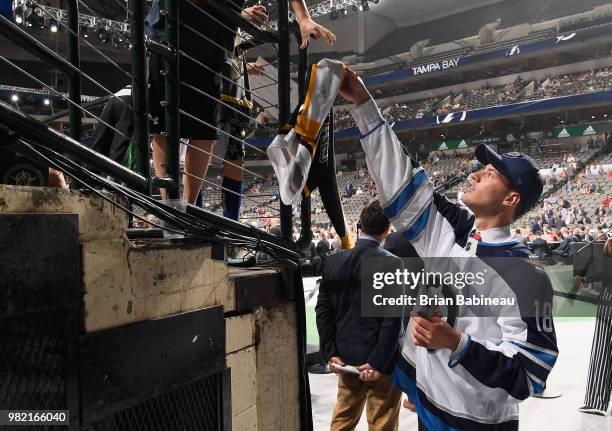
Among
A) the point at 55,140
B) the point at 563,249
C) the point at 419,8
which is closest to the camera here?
the point at 55,140

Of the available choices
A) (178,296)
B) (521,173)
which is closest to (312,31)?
(521,173)

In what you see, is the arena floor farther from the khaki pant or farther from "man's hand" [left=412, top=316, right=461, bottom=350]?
"man's hand" [left=412, top=316, right=461, bottom=350]

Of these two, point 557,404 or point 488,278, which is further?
point 557,404

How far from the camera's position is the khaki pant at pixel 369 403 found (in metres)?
2.40

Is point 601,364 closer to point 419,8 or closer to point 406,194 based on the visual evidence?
point 406,194

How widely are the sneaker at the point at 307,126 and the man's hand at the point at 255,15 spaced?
2.67 ft

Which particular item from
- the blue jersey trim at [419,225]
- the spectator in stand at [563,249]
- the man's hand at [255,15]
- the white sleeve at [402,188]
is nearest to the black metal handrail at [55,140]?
the white sleeve at [402,188]

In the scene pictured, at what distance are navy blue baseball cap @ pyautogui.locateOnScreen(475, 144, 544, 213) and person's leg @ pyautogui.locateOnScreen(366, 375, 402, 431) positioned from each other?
4.31ft

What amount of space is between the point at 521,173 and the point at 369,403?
4.94 ft

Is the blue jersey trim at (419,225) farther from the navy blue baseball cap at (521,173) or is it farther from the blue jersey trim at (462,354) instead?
the blue jersey trim at (462,354)

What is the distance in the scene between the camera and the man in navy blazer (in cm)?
227

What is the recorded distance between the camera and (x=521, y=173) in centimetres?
140

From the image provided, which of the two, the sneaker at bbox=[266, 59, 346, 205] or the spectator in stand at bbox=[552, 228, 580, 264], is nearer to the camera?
the sneaker at bbox=[266, 59, 346, 205]

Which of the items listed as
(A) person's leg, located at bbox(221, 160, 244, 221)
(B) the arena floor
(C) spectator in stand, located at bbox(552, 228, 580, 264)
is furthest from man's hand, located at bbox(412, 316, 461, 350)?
(C) spectator in stand, located at bbox(552, 228, 580, 264)
